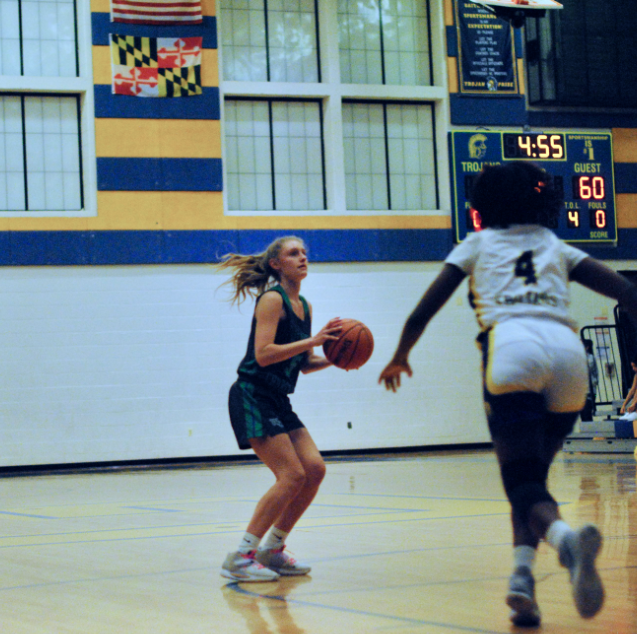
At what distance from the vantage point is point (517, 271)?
3314mm

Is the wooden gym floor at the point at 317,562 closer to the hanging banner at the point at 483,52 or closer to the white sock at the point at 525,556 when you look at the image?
the white sock at the point at 525,556

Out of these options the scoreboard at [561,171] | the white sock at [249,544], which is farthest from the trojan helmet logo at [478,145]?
the white sock at [249,544]

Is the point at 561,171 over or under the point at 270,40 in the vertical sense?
under

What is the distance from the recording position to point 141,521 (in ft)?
23.9

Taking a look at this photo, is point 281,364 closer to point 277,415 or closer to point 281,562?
point 277,415

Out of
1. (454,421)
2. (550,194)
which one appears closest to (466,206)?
(454,421)

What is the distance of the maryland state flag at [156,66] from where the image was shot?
48.9 feet

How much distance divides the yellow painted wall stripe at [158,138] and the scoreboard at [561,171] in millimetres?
3873

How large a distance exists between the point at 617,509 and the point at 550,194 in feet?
12.9

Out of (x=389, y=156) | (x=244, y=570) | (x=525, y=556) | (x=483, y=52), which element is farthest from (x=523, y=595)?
(x=483, y=52)

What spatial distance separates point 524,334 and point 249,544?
1.97 m

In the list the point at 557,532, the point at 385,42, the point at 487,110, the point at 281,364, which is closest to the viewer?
the point at 557,532

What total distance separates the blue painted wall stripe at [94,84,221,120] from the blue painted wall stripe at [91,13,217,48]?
737 millimetres

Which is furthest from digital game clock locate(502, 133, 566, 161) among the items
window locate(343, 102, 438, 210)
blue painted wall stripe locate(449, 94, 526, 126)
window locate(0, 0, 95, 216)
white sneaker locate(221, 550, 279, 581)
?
white sneaker locate(221, 550, 279, 581)
